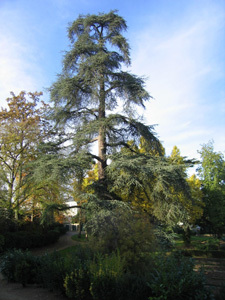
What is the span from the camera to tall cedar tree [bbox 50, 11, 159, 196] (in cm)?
1155

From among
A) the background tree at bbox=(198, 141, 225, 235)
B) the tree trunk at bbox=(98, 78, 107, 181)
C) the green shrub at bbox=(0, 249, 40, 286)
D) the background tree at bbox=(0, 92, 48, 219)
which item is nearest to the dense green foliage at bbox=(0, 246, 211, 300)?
the green shrub at bbox=(0, 249, 40, 286)

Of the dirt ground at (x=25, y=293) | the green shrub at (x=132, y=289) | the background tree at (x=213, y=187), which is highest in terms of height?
the background tree at (x=213, y=187)

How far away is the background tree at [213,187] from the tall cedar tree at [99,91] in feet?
39.9

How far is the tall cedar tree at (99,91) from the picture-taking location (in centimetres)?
1155

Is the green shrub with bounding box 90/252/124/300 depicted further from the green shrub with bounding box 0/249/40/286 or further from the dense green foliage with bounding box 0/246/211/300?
the green shrub with bounding box 0/249/40/286

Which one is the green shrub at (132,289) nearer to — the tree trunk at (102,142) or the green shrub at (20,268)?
the green shrub at (20,268)

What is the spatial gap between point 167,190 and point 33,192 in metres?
9.59

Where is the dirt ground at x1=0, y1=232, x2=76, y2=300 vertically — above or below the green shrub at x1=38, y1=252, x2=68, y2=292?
below

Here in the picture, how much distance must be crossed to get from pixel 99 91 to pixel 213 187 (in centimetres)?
1473

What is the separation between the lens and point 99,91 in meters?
12.5

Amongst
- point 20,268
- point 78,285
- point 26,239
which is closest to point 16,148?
point 26,239

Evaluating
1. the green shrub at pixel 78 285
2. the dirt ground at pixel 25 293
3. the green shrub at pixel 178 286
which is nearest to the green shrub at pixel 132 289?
the green shrub at pixel 178 286

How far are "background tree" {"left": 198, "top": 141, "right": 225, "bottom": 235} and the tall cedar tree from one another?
1215 centimetres

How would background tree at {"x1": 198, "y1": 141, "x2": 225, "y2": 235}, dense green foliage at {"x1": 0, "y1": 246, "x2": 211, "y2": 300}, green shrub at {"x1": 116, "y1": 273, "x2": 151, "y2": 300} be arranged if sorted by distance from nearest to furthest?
1. dense green foliage at {"x1": 0, "y1": 246, "x2": 211, "y2": 300}
2. green shrub at {"x1": 116, "y1": 273, "x2": 151, "y2": 300}
3. background tree at {"x1": 198, "y1": 141, "x2": 225, "y2": 235}
